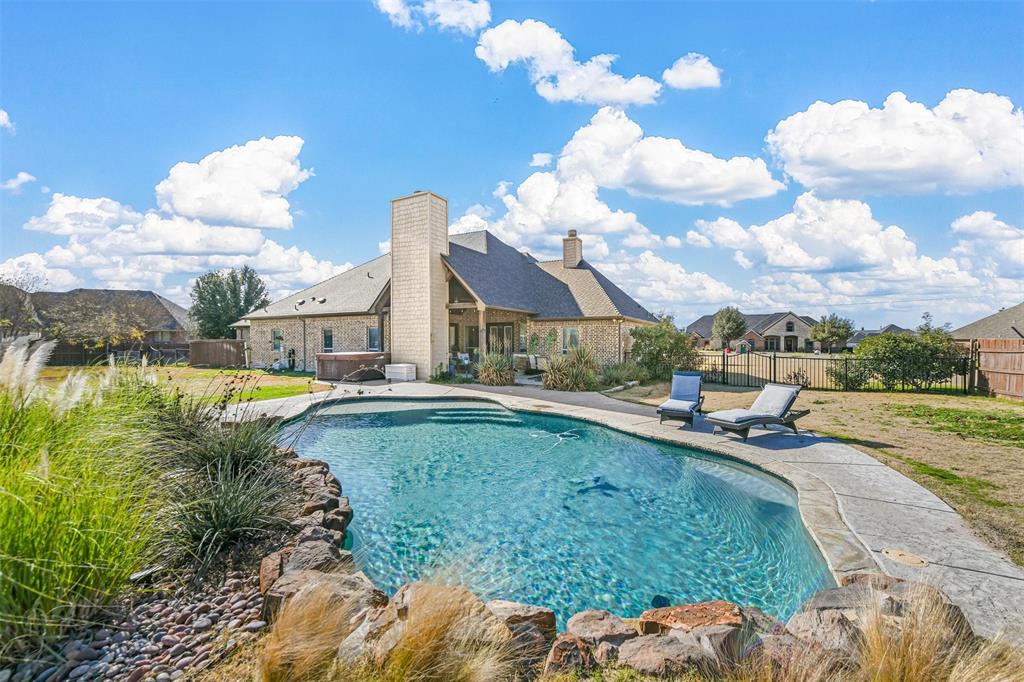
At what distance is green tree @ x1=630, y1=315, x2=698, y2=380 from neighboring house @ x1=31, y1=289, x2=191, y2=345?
83.2 ft

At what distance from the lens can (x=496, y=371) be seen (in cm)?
1667

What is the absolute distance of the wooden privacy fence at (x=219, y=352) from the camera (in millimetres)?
25078

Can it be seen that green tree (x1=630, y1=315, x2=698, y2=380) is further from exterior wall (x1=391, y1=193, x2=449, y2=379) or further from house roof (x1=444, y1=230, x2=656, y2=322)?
exterior wall (x1=391, y1=193, x2=449, y2=379)

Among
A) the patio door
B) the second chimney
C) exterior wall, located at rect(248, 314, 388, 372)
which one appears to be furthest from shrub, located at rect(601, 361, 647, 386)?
exterior wall, located at rect(248, 314, 388, 372)

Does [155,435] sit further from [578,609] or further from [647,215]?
[647,215]

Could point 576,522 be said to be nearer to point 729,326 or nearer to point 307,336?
point 307,336

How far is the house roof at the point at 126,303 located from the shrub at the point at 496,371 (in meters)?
32.9

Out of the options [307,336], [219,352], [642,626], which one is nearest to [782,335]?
[307,336]

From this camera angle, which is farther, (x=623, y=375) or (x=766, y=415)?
(x=623, y=375)

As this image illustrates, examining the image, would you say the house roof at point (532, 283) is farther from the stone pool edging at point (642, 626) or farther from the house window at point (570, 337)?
the stone pool edging at point (642, 626)

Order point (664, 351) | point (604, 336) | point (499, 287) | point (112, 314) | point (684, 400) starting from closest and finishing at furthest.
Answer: point (684, 400) → point (664, 351) → point (604, 336) → point (499, 287) → point (112, 314)

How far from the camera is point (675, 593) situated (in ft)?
12.7

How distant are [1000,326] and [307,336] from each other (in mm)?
33894

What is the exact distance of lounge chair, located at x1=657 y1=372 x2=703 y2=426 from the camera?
930 centimetres
